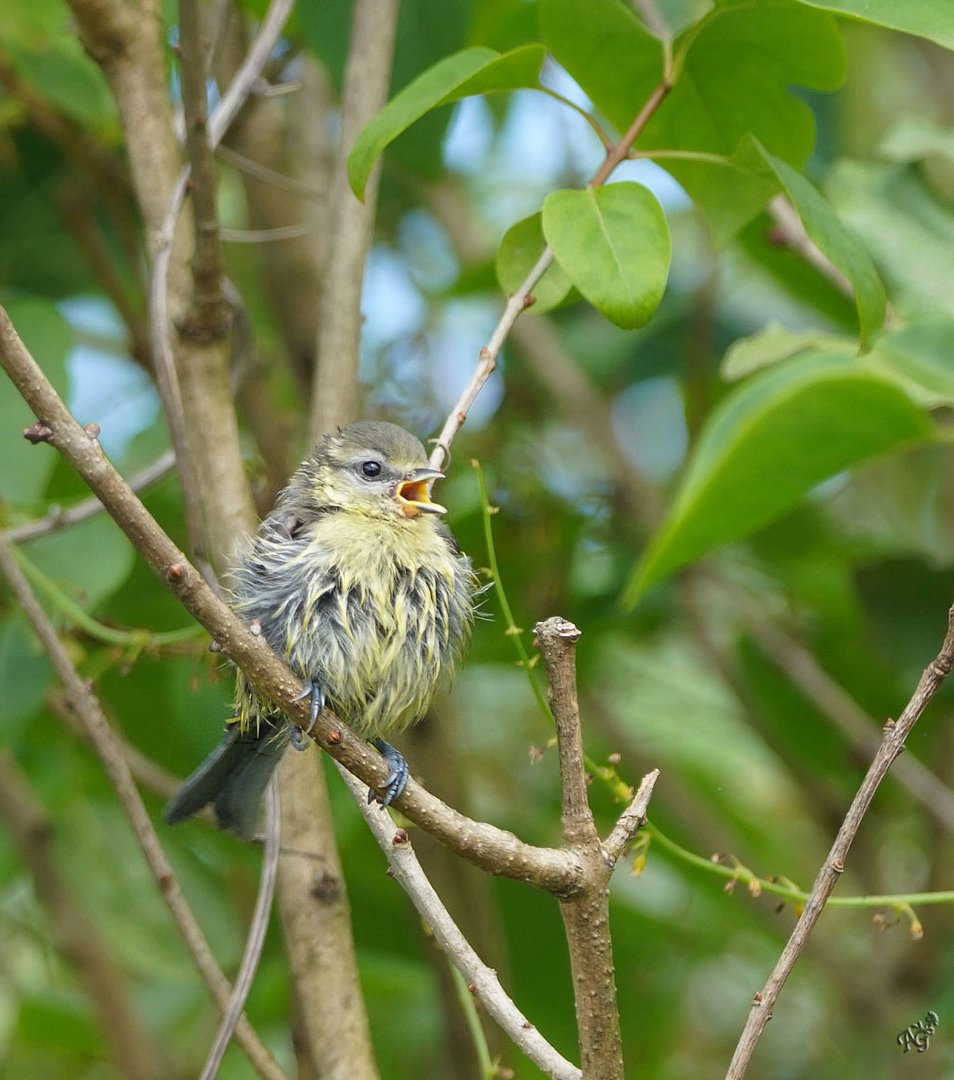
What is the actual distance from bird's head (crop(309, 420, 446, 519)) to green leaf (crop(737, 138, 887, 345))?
74 cm

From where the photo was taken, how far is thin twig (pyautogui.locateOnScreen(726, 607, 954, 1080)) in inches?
59.5

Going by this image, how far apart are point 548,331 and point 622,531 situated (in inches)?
24.8

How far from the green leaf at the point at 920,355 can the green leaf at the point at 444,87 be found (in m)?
0.87

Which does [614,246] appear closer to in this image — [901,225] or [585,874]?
[585,874]

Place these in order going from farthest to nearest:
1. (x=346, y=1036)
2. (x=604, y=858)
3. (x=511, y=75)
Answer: (x=346, y=1036) → (x=511, y=75) → (x=604, y=858)

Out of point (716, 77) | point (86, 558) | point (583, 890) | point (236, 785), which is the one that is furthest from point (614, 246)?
point (86, 558)

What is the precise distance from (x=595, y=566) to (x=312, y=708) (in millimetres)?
2151

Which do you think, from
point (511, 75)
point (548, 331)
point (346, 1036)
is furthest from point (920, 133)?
point (346, 1036)

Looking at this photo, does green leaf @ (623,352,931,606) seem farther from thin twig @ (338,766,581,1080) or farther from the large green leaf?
thin twig @ (338,766,581,1080)

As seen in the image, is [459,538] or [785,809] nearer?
[459,538]

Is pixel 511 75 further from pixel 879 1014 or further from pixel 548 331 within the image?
pixel 879 1014

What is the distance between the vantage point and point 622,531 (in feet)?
12.2

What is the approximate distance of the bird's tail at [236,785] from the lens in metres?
2.22

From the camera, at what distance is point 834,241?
1879mm
